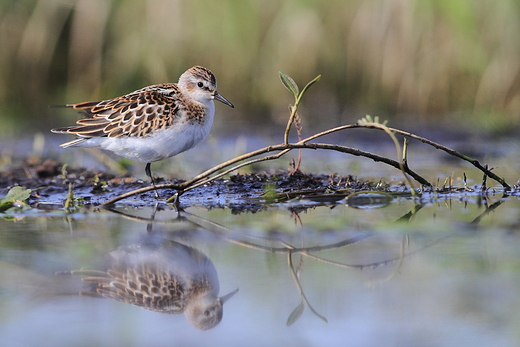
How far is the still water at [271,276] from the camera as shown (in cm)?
311

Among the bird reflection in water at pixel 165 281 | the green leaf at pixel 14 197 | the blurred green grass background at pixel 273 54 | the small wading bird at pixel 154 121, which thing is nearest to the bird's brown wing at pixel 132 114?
the small wading bird at pixel 154 121

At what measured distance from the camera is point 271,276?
12.6 ft

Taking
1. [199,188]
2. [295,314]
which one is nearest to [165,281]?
[295,314]

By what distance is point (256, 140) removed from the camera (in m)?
10.6

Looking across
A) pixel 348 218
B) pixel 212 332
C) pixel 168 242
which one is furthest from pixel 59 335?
pixel 348 218

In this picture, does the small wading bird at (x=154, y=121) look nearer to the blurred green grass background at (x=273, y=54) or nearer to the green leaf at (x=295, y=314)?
the green leaf at (x=295, y=314)

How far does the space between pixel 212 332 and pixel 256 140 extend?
7.53 meters

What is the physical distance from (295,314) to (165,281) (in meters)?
0.90

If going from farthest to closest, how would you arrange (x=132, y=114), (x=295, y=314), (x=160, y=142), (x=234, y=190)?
(x=234, y=190) → (x=132, y=114) → (x=160, y=142) → (x=295, y=314)

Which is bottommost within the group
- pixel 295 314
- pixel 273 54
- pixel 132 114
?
pixel 295 314

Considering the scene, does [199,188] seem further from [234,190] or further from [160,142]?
[160,142]

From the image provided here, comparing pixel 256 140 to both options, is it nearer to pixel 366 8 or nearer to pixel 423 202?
pixel 366 8

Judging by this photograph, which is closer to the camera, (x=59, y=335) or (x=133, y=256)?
(x=59, y=335)

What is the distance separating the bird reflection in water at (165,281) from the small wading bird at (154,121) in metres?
1.88
